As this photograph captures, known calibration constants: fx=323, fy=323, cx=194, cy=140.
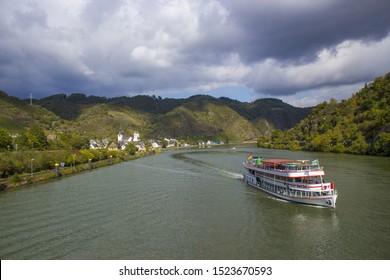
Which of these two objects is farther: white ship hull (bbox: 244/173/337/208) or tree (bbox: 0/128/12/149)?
tree (bbox: 0/128/12/149)

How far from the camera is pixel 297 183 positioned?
38594 mm

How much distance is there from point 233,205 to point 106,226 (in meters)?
15.4

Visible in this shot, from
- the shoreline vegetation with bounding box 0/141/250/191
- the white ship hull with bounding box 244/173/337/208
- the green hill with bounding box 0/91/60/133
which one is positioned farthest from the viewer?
the green hill with bounding box 0/91/60/133

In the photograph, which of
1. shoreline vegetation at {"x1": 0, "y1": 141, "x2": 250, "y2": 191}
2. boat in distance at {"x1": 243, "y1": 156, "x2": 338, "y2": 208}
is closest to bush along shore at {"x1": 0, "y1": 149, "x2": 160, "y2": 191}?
shoreline vegetation at {"x1": 0, "y1": 141, "x2": 250, "y2": 191}

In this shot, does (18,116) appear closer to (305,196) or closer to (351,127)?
(351,127)

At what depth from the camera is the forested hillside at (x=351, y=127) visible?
10684 centimetres

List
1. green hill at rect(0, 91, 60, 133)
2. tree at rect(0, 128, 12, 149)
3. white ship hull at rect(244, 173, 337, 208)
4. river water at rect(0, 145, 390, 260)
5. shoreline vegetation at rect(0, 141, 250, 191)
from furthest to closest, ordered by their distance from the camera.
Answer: green hill at rect(0, 91, 60, 133)
tree at rect(0, 128, 12, 149)
shoreline vegetation at rect(0, 141, 250, 191)
white ship hull at rect(244, 173, 337, 208)
river water at rect(0, 145, 390, 260)

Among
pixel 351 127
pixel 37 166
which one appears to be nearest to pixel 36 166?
pixel 37 166

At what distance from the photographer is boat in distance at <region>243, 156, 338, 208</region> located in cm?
3597

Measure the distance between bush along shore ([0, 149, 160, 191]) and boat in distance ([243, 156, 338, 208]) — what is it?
3950 centimetres

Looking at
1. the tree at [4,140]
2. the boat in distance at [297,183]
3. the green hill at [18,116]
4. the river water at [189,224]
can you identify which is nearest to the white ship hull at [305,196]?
the boat in distance at [297,183]

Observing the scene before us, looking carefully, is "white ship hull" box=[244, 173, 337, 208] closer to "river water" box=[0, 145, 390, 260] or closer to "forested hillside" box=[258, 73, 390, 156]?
"river water" box=[0, 145, 390, 260]

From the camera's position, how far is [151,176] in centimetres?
6391

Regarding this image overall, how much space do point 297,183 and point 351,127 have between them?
108 metres
